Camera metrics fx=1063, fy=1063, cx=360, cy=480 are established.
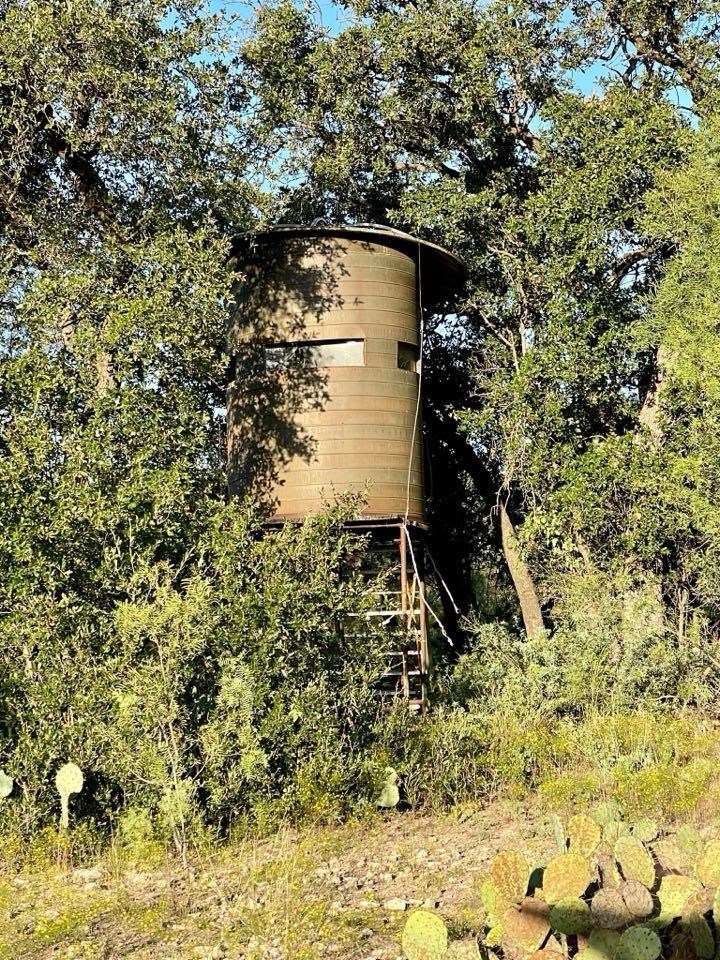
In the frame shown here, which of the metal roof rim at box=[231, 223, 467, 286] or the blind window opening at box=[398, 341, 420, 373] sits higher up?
the metal roof rim at box=[231, 223, 467, 286]

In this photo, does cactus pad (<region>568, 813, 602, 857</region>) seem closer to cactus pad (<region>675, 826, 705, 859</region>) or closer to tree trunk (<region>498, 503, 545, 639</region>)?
cactus pad (<region>675, 826, 705, 859</region>)

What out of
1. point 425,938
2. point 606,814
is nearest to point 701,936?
point 425,938

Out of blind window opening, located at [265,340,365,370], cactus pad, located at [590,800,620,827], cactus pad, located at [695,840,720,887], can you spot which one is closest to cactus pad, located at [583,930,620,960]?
cactus pad, located at [695,840,720,887]

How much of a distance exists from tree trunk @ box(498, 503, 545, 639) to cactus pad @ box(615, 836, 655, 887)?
1257 cm

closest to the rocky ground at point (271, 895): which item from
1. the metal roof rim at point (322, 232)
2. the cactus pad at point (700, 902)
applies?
the cactus pad at point (700, 902)

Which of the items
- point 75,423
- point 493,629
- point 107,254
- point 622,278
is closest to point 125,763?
point 75,423

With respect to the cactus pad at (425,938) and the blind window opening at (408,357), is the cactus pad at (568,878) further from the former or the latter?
the blind window opening at (408,357)

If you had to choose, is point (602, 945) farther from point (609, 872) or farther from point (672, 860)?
point (672, 860)

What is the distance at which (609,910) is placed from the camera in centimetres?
496

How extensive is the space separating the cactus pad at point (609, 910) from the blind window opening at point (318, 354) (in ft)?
33.4

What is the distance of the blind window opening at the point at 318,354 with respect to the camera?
14516mm

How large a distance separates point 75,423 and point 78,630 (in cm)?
267

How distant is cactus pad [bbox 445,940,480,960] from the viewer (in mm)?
4617

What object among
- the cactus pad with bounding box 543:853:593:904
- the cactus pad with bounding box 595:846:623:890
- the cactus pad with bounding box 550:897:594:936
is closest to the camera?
the cactus pad with bounding box 550:897:594:936
